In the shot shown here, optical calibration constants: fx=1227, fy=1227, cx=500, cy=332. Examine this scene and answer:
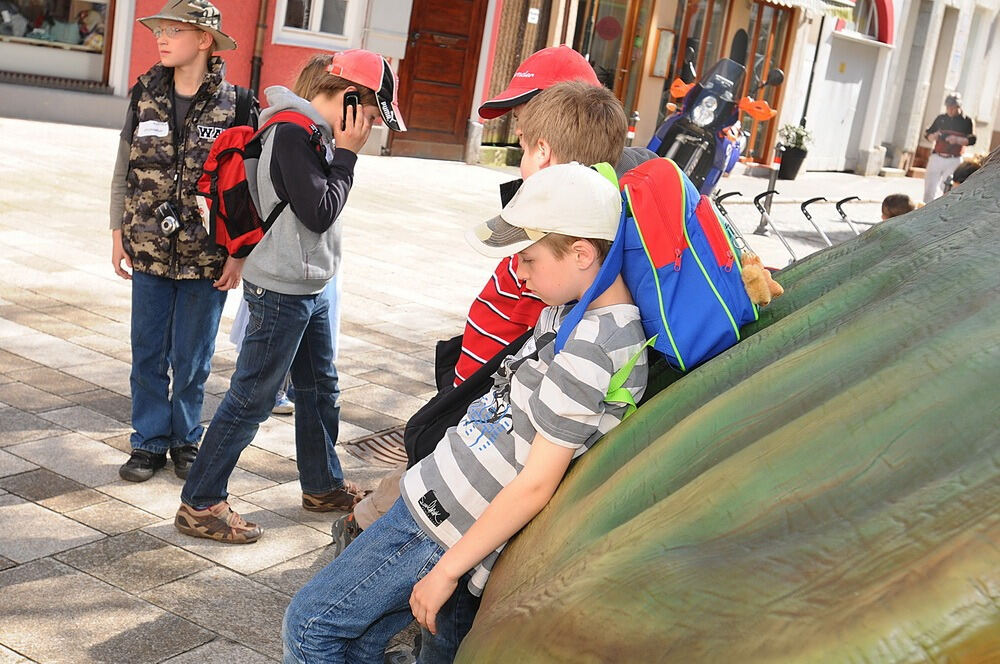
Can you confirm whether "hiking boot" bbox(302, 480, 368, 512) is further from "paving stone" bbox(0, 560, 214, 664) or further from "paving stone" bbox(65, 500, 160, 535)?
"paving stone" bbox(0, 560, 214, 664)

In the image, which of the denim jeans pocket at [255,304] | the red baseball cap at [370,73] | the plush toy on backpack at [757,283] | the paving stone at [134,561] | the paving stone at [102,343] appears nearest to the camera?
the plush toy on backpack at [757,283]

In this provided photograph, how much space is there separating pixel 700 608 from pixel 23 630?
2.40m

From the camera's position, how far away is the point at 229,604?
12.0ft

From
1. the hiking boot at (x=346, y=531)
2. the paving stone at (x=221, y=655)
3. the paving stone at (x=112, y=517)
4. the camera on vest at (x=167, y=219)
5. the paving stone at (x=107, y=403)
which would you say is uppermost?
the camera on vest at (x=167, y=219)

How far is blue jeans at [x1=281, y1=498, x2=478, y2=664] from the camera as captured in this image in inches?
99.0

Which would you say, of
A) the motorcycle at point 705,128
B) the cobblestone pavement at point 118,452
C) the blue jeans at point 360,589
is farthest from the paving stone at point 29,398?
the motorcycle at point 705,128

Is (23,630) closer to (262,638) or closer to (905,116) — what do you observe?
(262,638)

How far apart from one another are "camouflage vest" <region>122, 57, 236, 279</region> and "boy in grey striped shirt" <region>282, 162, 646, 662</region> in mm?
2147

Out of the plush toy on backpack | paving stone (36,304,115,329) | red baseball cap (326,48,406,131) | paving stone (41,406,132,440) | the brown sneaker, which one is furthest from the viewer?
paving stone (36,304,115,329)

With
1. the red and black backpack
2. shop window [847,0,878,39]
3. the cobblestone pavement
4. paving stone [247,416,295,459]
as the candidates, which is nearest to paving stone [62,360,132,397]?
the cobblestone pavement

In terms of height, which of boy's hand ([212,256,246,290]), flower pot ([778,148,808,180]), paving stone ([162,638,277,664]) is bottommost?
paving stone ([162,638,277,664])

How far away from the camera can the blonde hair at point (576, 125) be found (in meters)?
2.80

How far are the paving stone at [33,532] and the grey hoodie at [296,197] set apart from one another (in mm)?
1013

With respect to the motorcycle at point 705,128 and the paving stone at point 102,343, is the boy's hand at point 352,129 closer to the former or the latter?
the paving stone at point 102,343
